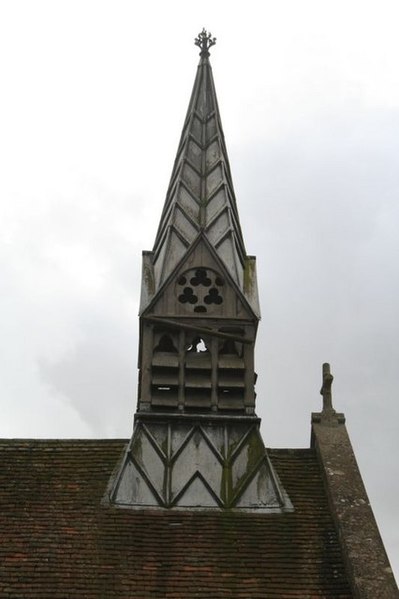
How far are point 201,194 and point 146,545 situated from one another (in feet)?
27.0

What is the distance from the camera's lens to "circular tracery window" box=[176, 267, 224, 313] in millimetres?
19094

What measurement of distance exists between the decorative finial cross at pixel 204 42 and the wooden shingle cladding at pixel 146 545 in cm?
1127

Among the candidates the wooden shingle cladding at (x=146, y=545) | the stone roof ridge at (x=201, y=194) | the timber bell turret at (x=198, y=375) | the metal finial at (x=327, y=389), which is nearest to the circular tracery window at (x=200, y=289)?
the timber bell turret at (x=198, y=375)

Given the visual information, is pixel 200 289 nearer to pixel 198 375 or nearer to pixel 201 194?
pixel 198 375

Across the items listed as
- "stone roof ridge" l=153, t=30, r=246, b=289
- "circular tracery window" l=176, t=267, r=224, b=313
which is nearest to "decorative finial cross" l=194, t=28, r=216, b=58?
"stone roof ridge" l=153, t=30, r=246, b=289

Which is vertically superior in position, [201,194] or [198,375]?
[201,194]

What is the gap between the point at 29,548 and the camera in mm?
15797

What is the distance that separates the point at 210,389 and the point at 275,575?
157 inches

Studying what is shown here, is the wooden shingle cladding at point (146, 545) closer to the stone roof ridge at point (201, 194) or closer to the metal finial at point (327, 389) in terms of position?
the metal finial at point (327, 389)

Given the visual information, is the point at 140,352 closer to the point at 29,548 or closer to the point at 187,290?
the point at 187,290

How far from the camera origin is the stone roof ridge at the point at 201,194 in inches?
789

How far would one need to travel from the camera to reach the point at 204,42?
2444 centimetres

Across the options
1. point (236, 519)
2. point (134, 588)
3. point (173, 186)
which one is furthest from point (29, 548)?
point (173, 186)

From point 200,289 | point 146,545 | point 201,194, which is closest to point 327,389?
point 200,289
